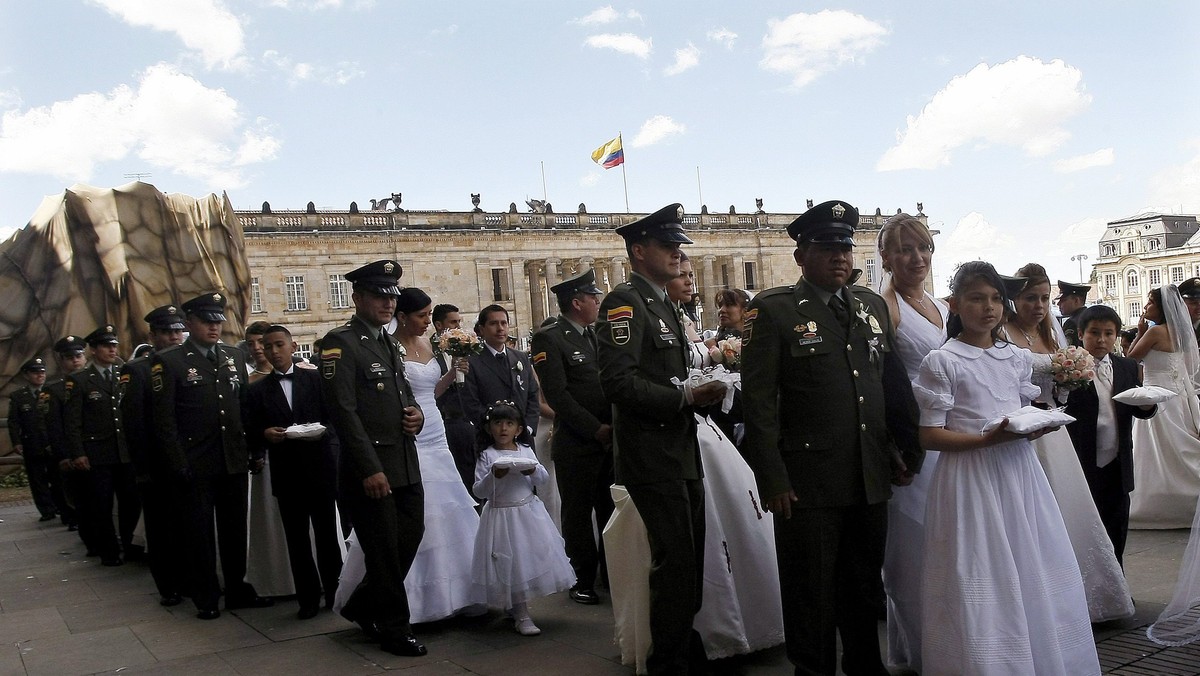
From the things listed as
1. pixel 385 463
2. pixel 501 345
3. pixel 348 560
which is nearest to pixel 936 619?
pixel 385 463

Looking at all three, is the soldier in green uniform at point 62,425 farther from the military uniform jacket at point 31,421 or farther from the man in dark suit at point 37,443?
the man in dark suit at point 37,443

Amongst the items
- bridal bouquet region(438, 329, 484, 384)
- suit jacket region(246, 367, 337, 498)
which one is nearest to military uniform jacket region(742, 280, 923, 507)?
bridal bouquet region(438, 329, 484, 384)

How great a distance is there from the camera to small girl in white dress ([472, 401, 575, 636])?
→ 19.9 feet

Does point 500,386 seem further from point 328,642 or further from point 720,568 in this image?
point 720,568

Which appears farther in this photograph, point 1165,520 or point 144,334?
point 144,334

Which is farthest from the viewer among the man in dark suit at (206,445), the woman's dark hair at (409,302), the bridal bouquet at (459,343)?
the bridal bouquet at (459,343)

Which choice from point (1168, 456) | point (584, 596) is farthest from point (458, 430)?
point (1168, 456)

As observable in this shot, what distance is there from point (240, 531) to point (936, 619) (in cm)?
536

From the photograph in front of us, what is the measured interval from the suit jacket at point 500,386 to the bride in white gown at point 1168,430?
5078mm

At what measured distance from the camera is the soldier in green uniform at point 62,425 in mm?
11047

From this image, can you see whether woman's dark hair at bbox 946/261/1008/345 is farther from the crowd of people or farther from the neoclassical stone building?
the neoclassical stone building

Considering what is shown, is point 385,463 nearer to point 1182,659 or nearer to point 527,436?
point 527,436

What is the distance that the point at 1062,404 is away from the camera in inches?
223

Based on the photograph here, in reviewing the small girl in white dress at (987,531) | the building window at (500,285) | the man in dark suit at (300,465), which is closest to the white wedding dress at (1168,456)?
the small girl in white dress at (987,531)
